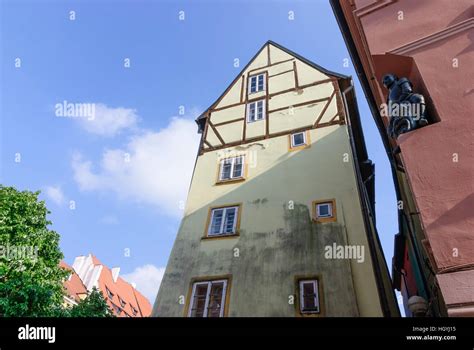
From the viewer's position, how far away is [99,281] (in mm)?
38312

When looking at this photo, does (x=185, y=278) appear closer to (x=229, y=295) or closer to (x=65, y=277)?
(x=229, y=295)

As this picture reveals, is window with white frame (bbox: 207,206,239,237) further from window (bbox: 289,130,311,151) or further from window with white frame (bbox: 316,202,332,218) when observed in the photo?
window (bbox: 289,130,311,151)

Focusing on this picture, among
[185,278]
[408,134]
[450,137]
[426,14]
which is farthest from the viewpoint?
[185,278]

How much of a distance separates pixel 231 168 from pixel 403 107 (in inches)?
334

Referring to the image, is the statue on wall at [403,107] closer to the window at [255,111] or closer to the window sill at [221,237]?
the window sill at [221,237]

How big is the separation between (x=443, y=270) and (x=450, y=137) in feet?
6.45

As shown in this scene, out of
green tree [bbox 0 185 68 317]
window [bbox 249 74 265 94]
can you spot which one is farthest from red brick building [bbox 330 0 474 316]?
green tree [bbox 0 185 68 317]

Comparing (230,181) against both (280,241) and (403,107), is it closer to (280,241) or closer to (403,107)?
(280,241)

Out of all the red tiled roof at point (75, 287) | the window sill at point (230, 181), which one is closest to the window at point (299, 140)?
the window sill at point (230, 181)

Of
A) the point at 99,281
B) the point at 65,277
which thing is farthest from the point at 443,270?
the point at 99,281

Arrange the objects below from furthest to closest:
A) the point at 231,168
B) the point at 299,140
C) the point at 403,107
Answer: the point at 231,168 → the point at 299,140 → the point at 403,107

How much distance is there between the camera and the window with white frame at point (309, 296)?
29.9ft

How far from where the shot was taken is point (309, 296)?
9.36m

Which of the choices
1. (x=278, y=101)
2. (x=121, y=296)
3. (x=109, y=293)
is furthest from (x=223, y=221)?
(x=121, y=296)
